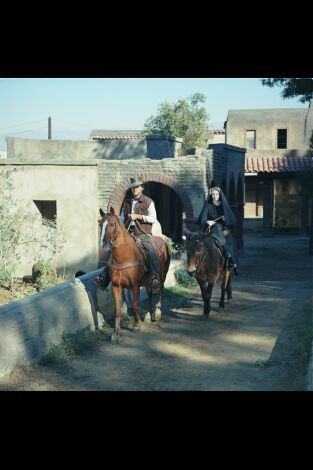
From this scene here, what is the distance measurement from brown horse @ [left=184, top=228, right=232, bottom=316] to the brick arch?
6.09 metres

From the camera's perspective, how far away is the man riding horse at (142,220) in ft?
32.3

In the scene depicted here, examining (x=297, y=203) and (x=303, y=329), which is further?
(x=297, y=203)

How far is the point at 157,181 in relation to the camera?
58.4ft

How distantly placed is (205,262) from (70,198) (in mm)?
7201

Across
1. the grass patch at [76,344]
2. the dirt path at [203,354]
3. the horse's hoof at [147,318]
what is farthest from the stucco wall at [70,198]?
the grass patch at [76,344]

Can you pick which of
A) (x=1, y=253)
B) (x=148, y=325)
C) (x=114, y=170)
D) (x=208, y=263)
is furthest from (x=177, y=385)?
(x=114, y=170)

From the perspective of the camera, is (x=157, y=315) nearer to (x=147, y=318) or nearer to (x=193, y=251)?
(x=147, y=318)

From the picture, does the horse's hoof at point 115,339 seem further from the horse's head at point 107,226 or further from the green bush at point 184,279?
the green bush at point 184,279

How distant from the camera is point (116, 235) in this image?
29.0ft

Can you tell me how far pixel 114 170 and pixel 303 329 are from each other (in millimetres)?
10000

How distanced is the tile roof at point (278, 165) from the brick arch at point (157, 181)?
432 inches

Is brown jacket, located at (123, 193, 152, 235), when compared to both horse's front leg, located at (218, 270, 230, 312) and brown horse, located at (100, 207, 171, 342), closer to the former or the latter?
brown horse, located at (100, 207, 171, 342)

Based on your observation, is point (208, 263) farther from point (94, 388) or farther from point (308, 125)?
point (308, 125)

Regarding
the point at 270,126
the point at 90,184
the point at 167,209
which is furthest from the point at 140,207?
Result: the point at 270,126
